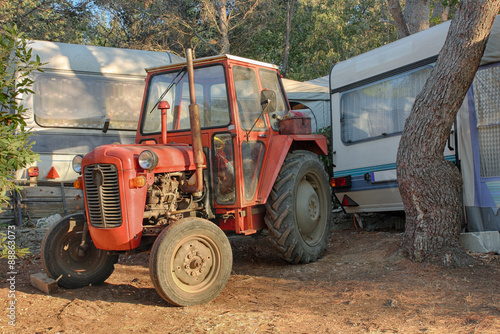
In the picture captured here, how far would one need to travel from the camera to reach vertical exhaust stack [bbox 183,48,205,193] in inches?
187

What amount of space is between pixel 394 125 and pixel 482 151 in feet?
4.92

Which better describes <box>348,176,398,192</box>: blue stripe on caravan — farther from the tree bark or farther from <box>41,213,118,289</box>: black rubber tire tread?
the tree bark

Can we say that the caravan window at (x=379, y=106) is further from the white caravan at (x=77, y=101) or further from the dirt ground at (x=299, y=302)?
the white caravan at (x=77, y=101)

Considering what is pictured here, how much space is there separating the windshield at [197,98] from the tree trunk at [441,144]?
2125 mm

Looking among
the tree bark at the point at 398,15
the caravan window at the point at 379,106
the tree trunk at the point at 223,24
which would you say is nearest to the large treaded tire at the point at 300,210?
the caravan window at the point at 379,106

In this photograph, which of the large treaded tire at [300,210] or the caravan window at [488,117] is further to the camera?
the caravan window at [488,117]

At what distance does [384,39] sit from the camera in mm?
22984

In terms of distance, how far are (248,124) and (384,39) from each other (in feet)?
63.2

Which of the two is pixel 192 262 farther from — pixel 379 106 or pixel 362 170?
pixel 379 106

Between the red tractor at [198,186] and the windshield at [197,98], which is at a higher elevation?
the windshield at [197,98]

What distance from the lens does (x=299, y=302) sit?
4.45 m

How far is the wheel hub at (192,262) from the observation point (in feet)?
14.4

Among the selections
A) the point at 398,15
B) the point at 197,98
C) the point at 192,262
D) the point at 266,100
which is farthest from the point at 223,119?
the point at 398,15

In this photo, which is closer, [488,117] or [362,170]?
[488,117]
